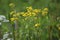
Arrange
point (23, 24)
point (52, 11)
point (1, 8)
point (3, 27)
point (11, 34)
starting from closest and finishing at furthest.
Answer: point (11, 34)
point (23, 24)
point (3, 27)
point (52, 11)
point (1, 8)

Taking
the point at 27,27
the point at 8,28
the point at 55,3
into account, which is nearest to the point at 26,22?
the point at 27,27

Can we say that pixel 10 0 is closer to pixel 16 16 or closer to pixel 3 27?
pixel 3 27

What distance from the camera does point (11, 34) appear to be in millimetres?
2775

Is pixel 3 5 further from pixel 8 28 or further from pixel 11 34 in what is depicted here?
pixel 11 34

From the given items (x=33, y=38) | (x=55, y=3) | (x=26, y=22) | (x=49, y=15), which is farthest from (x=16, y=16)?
(x=55, y=3)

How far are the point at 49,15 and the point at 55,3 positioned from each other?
1.19 feet

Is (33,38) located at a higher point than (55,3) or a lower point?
lower

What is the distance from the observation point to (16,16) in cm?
287

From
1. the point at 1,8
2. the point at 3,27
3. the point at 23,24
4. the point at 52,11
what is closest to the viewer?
the point at 23,24

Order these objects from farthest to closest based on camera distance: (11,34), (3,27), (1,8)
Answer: (1,8), (3,27), (11,34)

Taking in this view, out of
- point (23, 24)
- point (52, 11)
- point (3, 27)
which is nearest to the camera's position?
point (23, 24)

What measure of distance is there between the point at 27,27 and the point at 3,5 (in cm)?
135

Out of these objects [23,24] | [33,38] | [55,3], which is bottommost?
[33,38]

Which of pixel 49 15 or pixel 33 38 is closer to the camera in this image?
pixel 33 38
